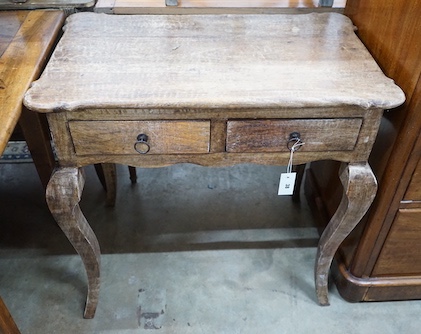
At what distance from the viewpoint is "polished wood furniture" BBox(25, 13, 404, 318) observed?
875 mm

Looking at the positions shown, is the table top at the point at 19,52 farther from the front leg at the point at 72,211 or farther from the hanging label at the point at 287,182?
the hanging label at the point at 287,182

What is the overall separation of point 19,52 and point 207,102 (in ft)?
1.77

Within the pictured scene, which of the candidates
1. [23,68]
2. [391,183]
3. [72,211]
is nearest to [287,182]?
[391,183]

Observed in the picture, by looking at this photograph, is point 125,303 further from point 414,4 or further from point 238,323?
point 414,4

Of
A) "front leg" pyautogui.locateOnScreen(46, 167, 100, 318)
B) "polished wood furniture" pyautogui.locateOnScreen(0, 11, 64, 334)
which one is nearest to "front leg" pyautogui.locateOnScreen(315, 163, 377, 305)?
"front leg" pyautogui.locateOnScreen(46, 167, 100, 318)

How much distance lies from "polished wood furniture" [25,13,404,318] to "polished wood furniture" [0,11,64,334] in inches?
2.3

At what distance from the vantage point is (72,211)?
101cm

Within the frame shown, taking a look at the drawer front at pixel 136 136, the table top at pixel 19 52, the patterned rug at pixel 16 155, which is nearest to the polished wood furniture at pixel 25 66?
the table top at pixel 19 52

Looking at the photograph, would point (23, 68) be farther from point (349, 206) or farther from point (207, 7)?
point (349, 206)

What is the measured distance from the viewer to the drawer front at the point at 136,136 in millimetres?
902

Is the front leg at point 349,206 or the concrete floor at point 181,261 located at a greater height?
the front leg at point 349,206

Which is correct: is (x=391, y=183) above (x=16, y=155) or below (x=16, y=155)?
above

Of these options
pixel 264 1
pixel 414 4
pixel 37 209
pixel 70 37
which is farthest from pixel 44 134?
pixel 414 4

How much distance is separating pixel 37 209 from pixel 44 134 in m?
0.49
